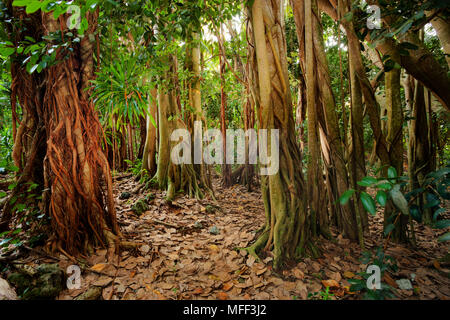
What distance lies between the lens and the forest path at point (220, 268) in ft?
5.01

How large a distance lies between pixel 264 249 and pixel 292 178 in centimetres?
68

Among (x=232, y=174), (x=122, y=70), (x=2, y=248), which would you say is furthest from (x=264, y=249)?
(x=232, y=174)

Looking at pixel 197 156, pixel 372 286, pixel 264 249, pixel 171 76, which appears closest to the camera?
pixel 372 286

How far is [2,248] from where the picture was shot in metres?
1.67

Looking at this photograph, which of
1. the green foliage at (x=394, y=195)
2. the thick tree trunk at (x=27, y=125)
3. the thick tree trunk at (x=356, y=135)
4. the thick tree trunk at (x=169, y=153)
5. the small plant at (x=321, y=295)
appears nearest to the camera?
the green foliage at (x=394, y=195)

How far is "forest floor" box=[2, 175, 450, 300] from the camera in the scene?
1525 mm

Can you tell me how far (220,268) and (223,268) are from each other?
0.08ft

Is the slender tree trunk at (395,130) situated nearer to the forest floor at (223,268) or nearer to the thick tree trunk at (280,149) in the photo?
the forest floor at (223,268)

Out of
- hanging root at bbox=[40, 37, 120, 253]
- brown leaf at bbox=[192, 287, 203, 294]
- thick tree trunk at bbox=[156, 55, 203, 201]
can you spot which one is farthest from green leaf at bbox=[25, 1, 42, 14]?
thick tree trunk at bbox=[156, 55, 203, 201]

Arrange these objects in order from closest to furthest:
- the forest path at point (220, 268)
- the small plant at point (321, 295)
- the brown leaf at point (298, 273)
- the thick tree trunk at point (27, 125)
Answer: the small plant at point (321, 295) < the forest path at point (220, 268) < the brown leaf at point (298, 273) < the thick tree trunk at point (27, 125)

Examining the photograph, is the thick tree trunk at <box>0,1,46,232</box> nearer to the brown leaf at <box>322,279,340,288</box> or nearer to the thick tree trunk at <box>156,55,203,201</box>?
the thick tree trunk at <box>156,55,203,201</box>

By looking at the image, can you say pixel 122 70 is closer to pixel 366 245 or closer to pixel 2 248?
pixel 2 248

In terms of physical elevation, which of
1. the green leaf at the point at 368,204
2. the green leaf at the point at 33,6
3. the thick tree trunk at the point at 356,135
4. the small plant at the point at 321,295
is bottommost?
the small plant at the point at 321,295

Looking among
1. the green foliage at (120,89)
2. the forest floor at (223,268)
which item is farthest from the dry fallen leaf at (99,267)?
the green foliage at (120,89)
